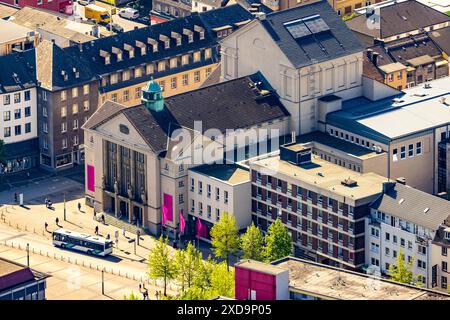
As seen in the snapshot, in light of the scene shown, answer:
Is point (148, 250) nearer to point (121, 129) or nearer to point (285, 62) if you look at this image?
point (121, 129)

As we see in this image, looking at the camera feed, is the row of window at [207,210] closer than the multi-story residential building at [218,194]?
No

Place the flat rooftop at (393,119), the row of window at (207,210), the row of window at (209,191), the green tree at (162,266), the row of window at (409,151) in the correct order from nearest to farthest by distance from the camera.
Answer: the green tree at (162,266) → the row of window at (209,191) → the row of window at (207,210) → the row of window at (409,151) → the flat rooftop at (393,119)

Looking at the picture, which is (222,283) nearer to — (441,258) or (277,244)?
(277,244)

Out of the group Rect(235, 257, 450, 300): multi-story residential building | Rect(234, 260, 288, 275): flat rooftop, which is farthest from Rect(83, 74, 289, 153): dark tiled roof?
Rect(235, 257, 450, 300): multi-story residential building

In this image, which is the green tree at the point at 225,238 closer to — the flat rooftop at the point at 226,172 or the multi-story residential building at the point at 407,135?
the flat rooftop at the point at 226,172

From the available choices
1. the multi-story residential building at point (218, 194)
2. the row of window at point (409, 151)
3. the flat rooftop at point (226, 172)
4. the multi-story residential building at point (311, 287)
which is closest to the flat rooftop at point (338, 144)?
the row of window at point (409, 151)

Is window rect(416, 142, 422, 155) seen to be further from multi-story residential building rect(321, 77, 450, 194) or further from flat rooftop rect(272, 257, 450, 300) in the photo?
flat rooftop rect(272, 257, 450, 300)
